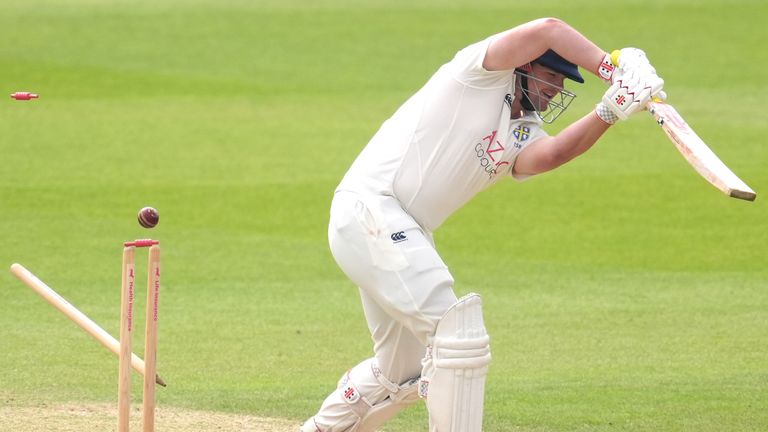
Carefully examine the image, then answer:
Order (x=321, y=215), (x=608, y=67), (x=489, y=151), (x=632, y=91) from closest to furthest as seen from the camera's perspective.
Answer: (x=632, y=91) < (x=608, y=67) < (x=489, y=151) < (x=321, y=215)

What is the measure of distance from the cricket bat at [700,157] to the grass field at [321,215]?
2276mm

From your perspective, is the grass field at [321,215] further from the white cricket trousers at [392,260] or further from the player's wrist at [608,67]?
the player's wrist at [608,67]

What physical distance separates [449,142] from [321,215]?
7.54m

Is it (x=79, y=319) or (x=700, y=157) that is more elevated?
(x=700, y=157)

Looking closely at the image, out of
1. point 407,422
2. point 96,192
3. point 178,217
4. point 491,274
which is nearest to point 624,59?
point 407,422

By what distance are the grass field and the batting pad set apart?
1.76m

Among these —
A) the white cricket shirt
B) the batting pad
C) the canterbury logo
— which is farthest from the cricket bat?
the canterbury logo

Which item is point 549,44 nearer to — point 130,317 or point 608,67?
point 608,67

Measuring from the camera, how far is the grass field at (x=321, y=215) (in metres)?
7.83

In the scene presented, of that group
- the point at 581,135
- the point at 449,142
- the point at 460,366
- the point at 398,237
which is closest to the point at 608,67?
the point at 581,135

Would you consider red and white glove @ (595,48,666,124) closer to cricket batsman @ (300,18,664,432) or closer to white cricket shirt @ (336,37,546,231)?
cricket batsman @ (300,18,664,432)

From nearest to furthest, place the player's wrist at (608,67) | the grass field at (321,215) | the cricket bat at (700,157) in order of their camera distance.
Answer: the cricket bat at (700,157)
the player's wrist at (608,67)
the grass field at (321,215)

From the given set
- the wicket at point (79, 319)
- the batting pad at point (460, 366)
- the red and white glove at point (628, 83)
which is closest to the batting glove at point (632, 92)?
the red and white glove at point (628, 83)

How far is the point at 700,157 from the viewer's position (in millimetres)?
4754
